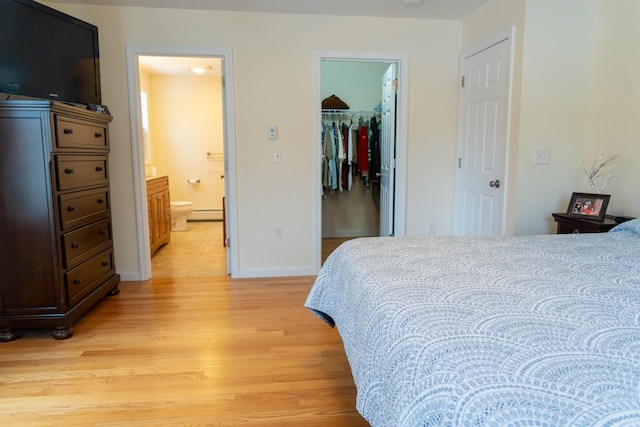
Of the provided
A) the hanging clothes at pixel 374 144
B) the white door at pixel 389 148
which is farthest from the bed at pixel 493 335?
the hanging clothes at pixel 374 144

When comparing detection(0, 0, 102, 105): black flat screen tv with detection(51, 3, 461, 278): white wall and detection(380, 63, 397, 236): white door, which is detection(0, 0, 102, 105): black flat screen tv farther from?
detection(380, 63, 397, 236): white door

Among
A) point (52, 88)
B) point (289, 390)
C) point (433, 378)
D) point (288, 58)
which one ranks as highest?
point (288, 58)

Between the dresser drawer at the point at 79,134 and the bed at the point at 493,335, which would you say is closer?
the bed at the point at 493,335

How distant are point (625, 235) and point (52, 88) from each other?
333 cm

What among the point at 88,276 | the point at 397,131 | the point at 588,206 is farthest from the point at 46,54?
the point at 588,206

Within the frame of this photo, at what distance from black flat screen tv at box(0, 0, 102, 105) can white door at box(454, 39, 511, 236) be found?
2936 millimetres

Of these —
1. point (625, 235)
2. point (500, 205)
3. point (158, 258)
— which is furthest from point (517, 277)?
point (158, 258)

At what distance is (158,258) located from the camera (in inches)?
165

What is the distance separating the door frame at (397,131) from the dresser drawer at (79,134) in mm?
1628

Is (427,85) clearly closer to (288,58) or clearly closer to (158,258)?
(288,58)

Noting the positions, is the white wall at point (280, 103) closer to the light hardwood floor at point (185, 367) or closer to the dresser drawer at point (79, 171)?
the dresser drawer at point (79, 171)

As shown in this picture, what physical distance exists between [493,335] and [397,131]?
9.72ft

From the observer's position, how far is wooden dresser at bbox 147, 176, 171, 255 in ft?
13.3

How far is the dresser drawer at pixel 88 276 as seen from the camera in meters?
2.41
